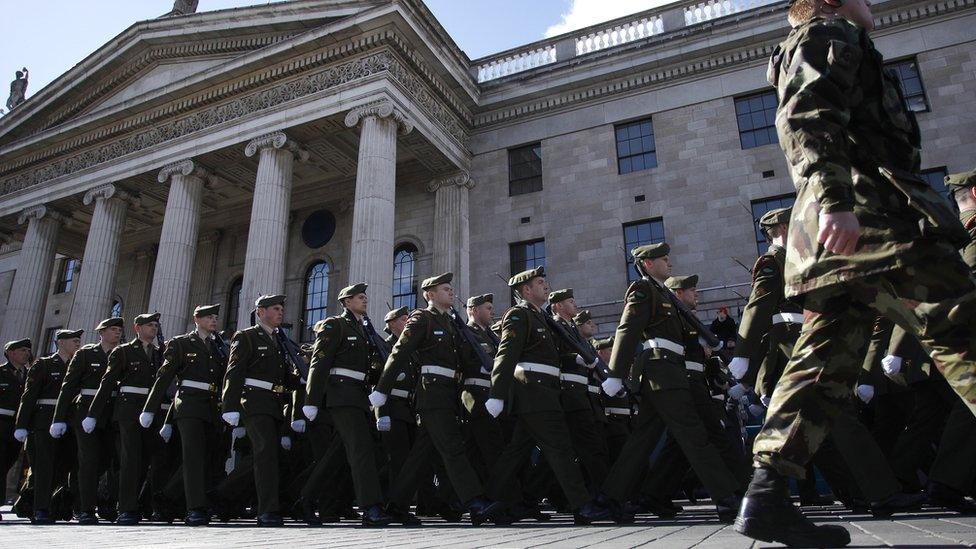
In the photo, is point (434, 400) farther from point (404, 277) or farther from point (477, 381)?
point (404, 277)

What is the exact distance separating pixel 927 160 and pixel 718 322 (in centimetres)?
740

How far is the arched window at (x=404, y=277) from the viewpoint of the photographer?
2120 centimetres

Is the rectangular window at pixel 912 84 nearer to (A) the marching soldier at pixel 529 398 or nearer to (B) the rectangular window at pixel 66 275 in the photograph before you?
(A) the marching soldier at pixel 529 398

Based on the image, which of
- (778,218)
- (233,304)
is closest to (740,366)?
(778,218)

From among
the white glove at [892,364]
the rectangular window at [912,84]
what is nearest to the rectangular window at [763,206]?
the rectangular window at [912,84]

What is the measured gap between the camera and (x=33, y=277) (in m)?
23.2

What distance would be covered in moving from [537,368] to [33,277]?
23307mm

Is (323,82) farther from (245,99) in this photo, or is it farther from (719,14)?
(719,14)

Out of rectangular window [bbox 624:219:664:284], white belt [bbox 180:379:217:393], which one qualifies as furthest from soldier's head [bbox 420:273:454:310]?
rectangular window [bbox 624:219:664:284]

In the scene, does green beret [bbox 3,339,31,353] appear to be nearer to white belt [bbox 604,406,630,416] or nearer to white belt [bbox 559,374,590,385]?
white belt [bbox 559,374,590,385]

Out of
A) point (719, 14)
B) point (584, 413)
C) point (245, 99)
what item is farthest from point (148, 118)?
point (584, 413)

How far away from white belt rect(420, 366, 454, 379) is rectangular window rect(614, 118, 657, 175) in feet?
44.7

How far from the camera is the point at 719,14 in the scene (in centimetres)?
1958

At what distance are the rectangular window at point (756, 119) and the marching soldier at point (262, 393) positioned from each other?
14427 millimetres
